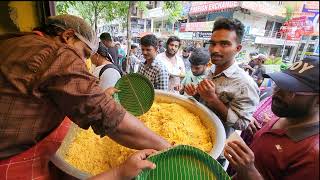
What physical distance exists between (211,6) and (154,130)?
79 centimetres

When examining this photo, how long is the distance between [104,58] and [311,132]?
1888mm

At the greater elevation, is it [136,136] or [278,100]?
[278,100]

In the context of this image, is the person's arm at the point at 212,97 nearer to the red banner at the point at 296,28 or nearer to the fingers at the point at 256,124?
the fingers at the point at 256,124

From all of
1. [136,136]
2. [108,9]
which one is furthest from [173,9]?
[136,136]

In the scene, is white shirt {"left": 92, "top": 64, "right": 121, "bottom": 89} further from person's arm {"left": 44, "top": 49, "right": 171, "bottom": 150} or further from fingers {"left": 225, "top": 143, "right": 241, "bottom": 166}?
fingers {"left": 225, "top": 143, "right": 241, "bottom": 166}

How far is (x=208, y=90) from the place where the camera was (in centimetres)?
131

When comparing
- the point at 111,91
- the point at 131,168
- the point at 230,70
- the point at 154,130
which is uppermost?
the point at 230,70

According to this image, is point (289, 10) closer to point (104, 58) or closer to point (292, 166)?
point (292, 166)

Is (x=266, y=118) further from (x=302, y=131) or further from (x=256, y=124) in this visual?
(x=302, y=131)

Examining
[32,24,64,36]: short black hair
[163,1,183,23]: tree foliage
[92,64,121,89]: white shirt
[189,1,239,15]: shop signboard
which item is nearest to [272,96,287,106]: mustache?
[189,1,239,15]: shop signboard

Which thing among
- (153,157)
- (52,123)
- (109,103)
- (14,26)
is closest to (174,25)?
(109,103)

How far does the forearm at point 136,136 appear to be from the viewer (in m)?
0.94

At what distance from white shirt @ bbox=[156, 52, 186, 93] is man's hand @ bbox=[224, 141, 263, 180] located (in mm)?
1076

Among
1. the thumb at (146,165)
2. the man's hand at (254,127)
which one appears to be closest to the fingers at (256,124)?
the man's hand at (254,127)
